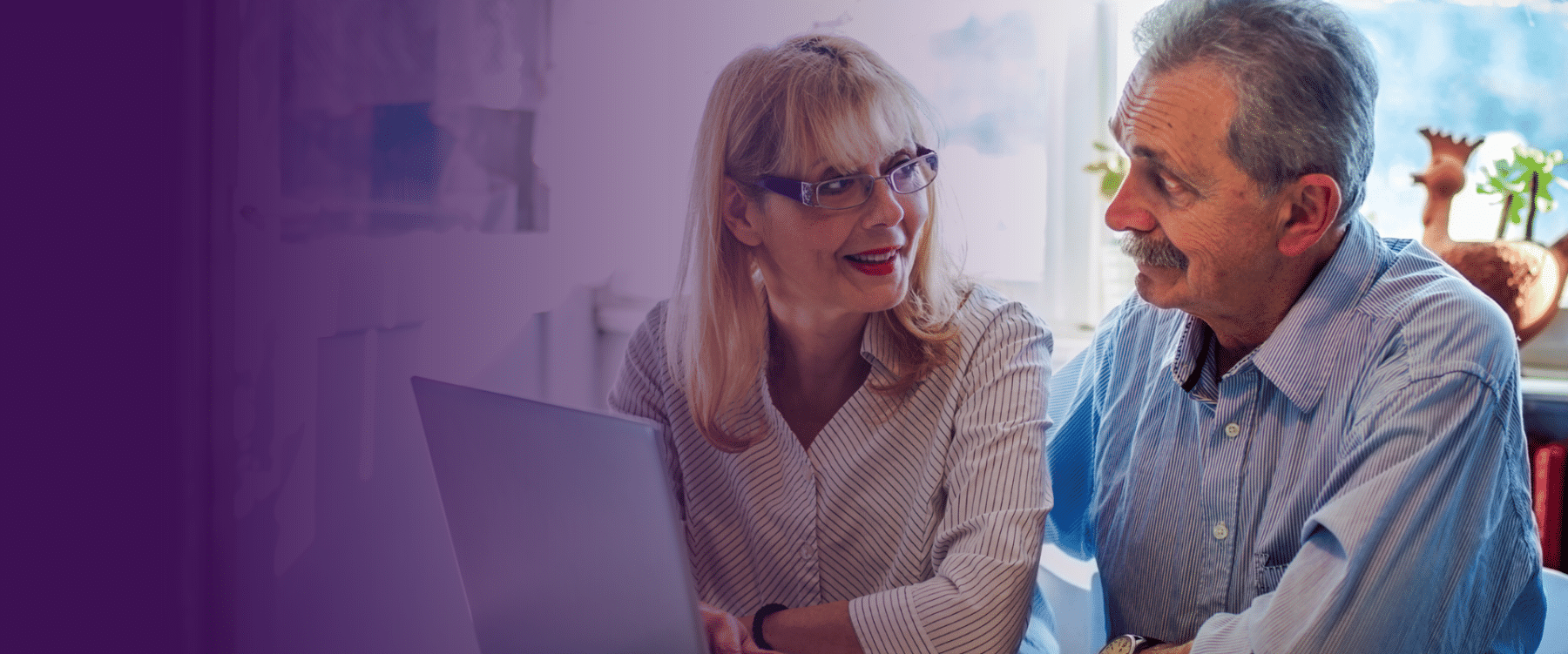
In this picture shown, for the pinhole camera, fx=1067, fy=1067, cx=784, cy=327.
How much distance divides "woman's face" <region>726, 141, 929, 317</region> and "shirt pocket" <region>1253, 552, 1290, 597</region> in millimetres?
467

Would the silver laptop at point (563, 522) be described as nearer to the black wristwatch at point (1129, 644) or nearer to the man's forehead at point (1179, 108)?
the black wristwatch at point (1129, 644)

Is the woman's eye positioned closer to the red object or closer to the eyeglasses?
the eyeglasses

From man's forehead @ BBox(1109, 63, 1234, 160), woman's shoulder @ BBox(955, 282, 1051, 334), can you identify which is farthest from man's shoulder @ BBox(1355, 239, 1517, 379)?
woman's shoulder @ BBox(955, 282, 1051, 334)

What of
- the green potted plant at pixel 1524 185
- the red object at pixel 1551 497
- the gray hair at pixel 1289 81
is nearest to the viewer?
the gray hair at pixel 1289 81

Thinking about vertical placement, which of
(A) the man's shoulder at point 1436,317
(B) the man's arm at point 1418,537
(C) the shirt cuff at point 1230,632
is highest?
(A) the man's shoulder at point 1436,317

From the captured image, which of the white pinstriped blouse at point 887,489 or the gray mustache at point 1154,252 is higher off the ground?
the gray mustache at point 1154,252

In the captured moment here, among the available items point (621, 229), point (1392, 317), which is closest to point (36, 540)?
point (1392, 317)

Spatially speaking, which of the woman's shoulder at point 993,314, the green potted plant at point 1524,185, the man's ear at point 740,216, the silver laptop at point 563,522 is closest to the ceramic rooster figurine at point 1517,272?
the green potted plant at point 1524,185

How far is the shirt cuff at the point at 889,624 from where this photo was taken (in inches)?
41.3

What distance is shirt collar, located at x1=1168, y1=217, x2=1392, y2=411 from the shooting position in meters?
1.08

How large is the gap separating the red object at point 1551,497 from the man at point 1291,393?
2.52ft

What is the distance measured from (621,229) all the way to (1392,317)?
162 centimetres

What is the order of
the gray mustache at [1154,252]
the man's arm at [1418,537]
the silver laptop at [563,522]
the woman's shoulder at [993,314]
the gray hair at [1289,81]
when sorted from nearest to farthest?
the silver laptop at [563,522] < the man's arm at [1418,537] < the gray hair at [1289,81] < the gray mustache at [1154,252] < the woman's shoulder at [993,314]
